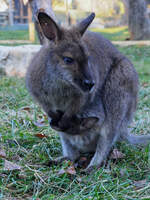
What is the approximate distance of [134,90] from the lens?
3.33m

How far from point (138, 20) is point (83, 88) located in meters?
11.1

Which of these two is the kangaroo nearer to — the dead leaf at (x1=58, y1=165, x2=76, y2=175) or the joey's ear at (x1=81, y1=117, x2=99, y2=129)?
the joey's ear at (x1=81, y1=117, x2=99, y2=129)

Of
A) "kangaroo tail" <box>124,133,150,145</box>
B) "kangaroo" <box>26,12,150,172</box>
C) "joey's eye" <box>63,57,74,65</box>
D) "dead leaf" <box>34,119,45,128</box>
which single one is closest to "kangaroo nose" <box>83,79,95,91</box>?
"kangaroo" <box>26,12,150,172</box>

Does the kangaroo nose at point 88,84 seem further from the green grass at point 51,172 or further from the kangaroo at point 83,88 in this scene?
the green grass at point 51,172

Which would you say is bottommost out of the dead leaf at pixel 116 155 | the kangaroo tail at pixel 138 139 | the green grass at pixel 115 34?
the green grass at pixel 115 34

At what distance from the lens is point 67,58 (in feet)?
8.96

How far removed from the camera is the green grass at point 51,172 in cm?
246

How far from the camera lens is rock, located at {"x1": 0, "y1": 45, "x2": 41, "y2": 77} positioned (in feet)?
24.4

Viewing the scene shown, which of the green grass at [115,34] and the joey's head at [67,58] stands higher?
the joey's head at [67,58]

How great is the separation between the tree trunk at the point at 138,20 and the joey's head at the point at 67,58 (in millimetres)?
10714

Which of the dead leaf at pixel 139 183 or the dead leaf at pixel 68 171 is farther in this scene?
the dead leaf at pixel 68 171

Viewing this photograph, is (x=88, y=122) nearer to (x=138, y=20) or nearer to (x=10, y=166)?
(x=10, y=166)

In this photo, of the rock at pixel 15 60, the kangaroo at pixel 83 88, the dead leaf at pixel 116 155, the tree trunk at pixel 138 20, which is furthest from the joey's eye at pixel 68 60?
the tree trunk at pixel 138 20

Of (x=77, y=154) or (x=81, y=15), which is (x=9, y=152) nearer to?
(x=77, y=154)
